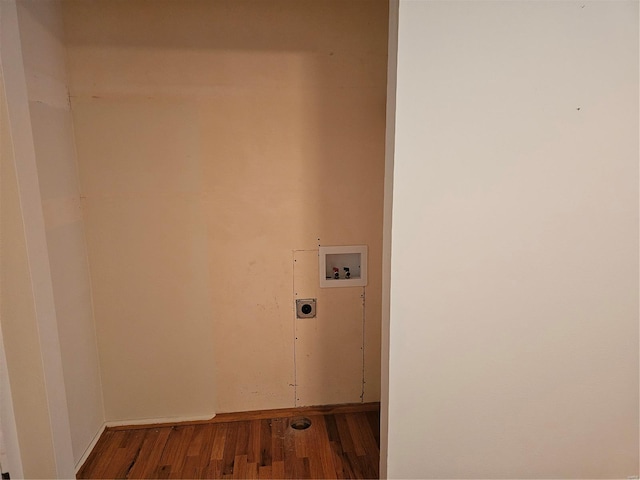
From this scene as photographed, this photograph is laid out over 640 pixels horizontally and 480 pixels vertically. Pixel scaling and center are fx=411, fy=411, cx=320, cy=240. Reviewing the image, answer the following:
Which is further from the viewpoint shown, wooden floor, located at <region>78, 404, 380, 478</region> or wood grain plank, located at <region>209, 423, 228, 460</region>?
wood grain plank, located at <region>209, 423, 228, 460</region>

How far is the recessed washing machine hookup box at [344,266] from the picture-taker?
2281 mm

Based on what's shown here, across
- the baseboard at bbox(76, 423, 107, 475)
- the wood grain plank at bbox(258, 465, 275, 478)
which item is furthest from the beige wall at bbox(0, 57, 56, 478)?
the wood grain plank at bbox(258, 465, 275, 478)

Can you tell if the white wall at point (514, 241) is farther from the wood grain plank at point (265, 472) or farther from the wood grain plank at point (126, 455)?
the wood grain plank at point (126, 455)

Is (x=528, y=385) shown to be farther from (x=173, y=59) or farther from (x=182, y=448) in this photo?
(x=173, y=59)

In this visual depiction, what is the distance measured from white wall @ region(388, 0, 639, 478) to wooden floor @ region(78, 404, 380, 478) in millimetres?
613

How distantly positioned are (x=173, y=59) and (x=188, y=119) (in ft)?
0.95

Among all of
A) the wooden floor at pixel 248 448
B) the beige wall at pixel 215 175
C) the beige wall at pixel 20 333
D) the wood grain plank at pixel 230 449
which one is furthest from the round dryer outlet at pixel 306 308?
→ the beige wall at pixel 20 333

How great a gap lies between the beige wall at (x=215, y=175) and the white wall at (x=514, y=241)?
0.91 meters

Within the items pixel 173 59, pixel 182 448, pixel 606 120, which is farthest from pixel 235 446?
pixel 606 120

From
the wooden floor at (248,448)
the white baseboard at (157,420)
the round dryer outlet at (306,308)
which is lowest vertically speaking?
the wooden floor at (248,448)

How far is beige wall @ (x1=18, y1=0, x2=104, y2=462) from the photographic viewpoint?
170 cm

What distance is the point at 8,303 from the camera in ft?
4.67

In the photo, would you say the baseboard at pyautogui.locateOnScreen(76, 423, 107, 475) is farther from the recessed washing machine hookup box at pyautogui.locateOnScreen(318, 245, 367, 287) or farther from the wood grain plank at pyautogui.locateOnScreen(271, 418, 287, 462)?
the recessed washing machine hookup box at pyautogui.locateOnScreen(318, 245, 367, 287)

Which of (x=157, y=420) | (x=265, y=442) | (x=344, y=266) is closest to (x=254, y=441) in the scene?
(x=265, y=442)
